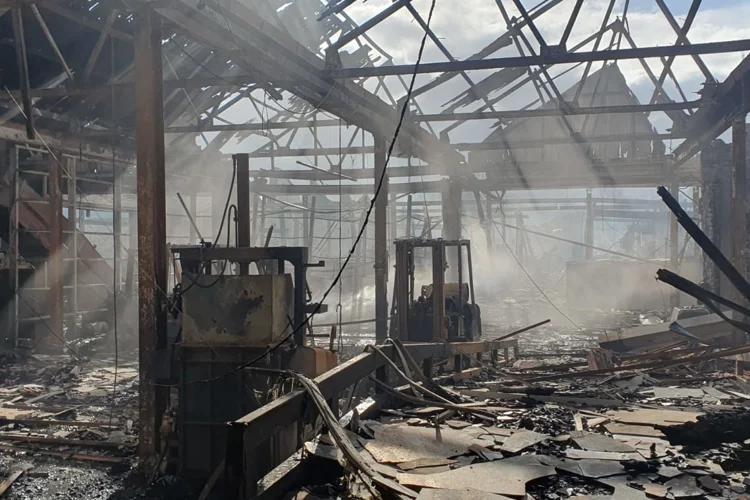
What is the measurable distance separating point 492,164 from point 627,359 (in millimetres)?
9016

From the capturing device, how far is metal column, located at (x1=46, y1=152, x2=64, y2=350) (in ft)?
45.5

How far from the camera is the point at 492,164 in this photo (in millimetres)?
18984

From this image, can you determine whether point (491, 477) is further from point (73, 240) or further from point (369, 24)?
point (73, 240)

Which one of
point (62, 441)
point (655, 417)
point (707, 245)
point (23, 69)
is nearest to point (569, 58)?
point (707, 245)

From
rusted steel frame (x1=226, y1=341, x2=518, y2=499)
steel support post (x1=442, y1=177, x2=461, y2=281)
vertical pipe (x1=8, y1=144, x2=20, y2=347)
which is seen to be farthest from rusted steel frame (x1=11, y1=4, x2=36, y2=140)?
steel support post (x1=442, y1=177, x2=461, y2=281)

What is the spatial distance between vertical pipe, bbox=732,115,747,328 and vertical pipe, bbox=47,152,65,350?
13.7 m

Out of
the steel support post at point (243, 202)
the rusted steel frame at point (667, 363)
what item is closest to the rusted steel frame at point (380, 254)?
the steel support post at point (243, 202)

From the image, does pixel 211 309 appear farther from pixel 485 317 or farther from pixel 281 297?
pixel 485 317

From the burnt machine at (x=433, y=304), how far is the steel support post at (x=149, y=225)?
5159 mm

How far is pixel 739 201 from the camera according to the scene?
10.9 meters

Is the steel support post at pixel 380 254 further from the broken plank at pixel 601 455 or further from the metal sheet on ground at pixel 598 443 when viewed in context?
the broken plank at pixel 601 455

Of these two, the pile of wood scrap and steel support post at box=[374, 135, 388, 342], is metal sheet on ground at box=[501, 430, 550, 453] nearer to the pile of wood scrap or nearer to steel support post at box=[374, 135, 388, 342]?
the pile of wood scrap

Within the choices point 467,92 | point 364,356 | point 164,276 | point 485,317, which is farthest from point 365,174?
point 364,356

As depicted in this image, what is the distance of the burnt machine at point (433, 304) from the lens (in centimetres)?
1116
